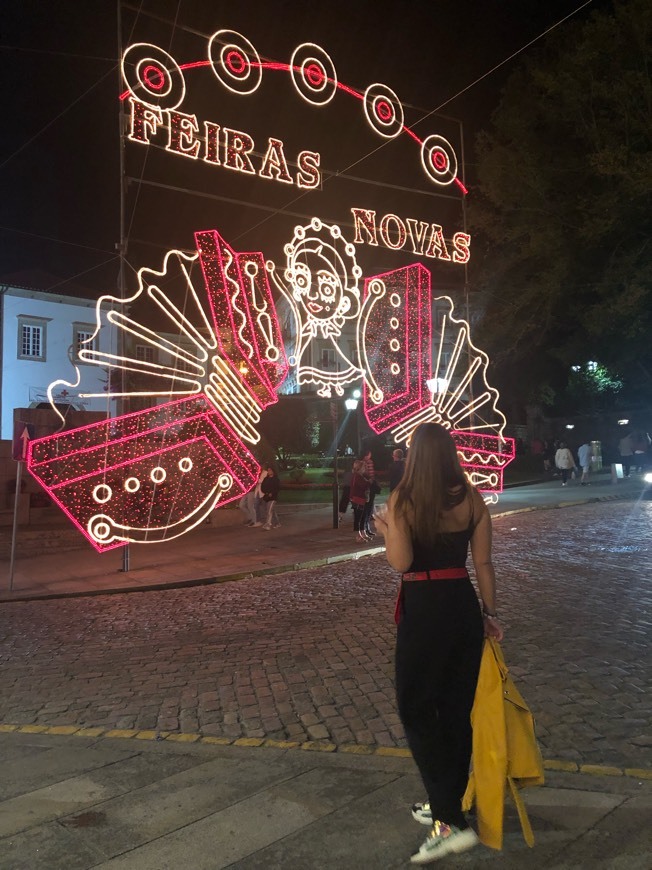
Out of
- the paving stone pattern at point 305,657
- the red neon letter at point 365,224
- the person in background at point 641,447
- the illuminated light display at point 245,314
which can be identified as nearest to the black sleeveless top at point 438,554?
the paving stone pattern at point 305,657

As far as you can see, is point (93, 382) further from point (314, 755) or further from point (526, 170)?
point (314, 755)

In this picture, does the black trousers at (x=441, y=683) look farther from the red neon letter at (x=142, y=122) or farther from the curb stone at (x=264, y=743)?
the red neon letter at (x=142, y=122)

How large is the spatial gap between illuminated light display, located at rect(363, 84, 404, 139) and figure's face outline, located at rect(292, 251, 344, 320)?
301 cm

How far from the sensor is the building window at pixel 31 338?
4212 centimetres

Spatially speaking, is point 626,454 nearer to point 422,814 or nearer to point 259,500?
point 259,500

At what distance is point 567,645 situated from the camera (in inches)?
240

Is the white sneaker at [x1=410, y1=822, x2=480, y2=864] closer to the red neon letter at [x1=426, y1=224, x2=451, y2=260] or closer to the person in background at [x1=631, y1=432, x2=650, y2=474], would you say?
the red neon letter at [x1=426, y1=224, x2=451, y2=260]

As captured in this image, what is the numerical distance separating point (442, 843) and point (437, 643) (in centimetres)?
81

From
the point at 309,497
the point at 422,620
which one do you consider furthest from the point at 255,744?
the point at 309,497

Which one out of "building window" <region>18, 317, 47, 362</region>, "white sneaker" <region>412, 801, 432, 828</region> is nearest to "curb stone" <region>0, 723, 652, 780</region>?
"white sneaker" <region>412, 801, 432, 828</region>

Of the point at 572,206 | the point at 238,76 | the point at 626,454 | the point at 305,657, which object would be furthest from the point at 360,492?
the point at 626,454

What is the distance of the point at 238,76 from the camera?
12719 millimetres

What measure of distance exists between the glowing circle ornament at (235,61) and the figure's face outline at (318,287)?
3.33 meters

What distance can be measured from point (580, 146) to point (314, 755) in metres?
25.2
